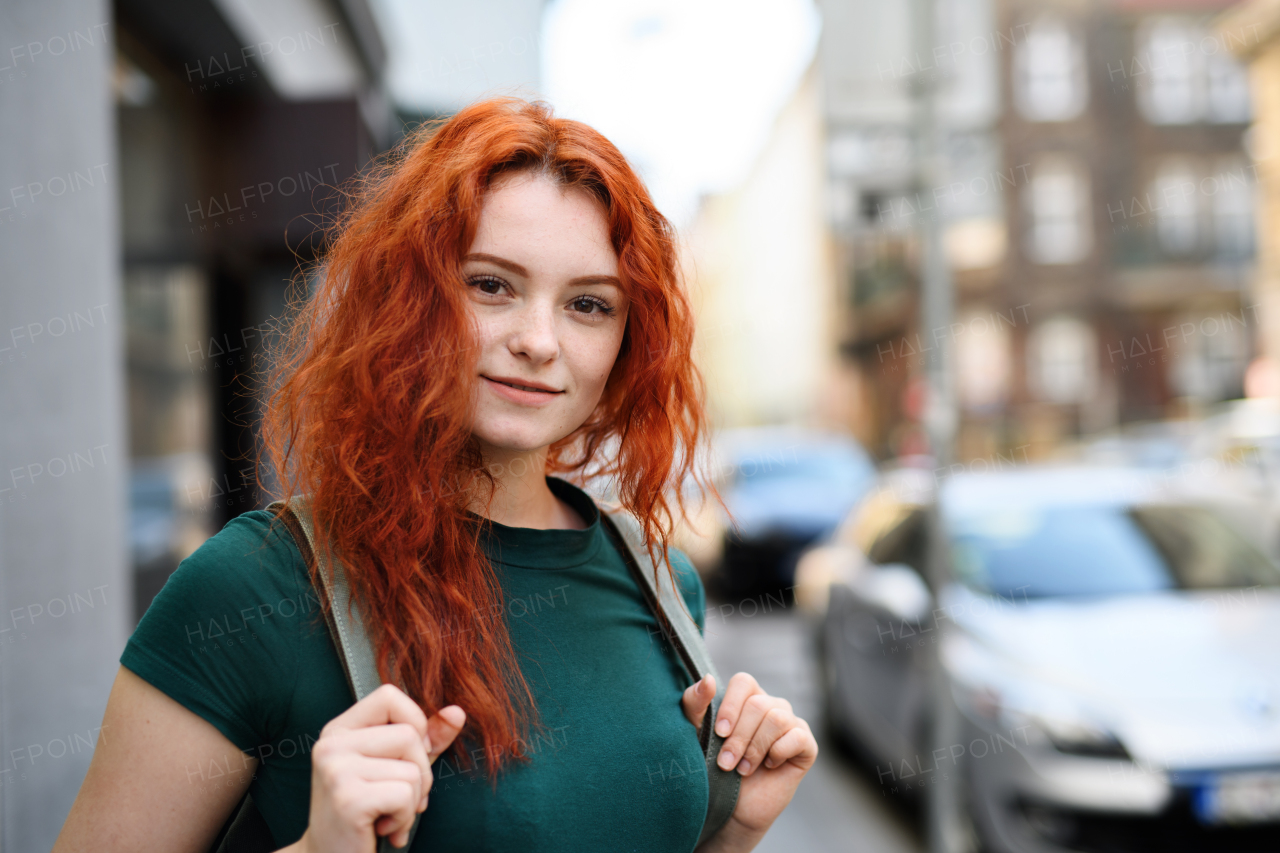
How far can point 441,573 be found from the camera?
3.96ft

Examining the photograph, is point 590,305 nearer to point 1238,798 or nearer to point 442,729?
point 442,729

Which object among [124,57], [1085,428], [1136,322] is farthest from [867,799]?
[1136,322]

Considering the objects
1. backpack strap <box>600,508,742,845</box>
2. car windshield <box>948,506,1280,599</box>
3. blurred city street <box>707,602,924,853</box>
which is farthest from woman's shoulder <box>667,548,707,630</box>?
blurred city street <box>707,602,924,853</box>

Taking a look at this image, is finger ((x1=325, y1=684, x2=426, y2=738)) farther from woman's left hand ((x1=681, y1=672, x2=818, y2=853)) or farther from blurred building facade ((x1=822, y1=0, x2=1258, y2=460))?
blurred building facade ((x1=822, y1=0, x2=1258, y2=460))

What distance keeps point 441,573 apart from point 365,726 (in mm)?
242

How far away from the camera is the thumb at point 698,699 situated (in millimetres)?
1350

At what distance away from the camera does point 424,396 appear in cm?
120

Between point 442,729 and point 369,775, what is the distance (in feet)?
0.35

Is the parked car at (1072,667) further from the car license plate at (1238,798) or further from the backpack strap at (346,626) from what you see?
the backpack strap at (346,626)

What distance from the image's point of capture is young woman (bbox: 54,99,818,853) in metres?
1.06

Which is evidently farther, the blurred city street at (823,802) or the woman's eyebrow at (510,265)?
the blurred city street at (823,802)

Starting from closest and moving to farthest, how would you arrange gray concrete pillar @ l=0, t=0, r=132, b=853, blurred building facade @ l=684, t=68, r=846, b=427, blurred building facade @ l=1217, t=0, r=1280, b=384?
gray concrete pillar @ l=0, t=0, r=132, b=853, blurred building facade @ l=1217, t=0, r=1280, b=384, blurred building facade @ l=684, t=68, r=846, b=427

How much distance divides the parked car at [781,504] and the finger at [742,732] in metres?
8.64

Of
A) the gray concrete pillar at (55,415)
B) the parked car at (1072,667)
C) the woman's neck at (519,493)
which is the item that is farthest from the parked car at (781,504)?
the woman's neck at (519,493)
